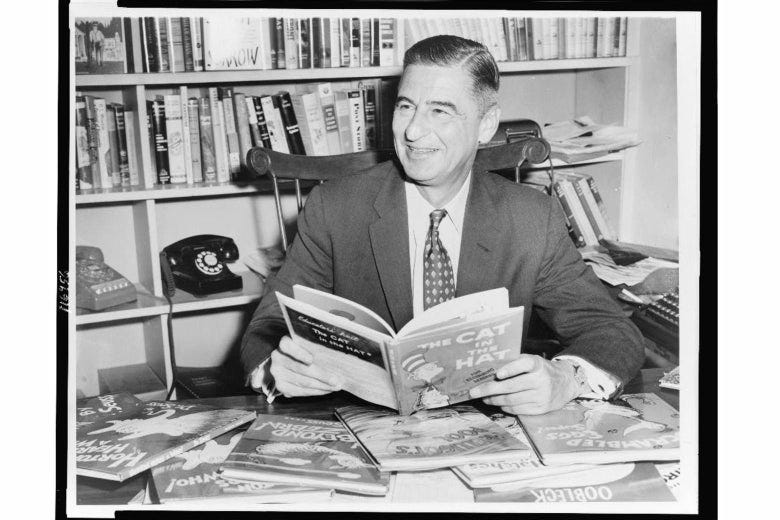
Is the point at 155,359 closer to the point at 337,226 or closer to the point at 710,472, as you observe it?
the point at 337,226

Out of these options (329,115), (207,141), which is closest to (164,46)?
(207,141)

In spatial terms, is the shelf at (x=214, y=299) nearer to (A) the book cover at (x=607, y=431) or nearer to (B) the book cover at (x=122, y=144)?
(B) the book cover at (x=122, y=144)

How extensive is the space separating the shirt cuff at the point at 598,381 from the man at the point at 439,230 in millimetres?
127

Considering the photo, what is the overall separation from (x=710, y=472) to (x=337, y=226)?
34.3 inches

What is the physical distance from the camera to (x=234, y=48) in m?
2.04

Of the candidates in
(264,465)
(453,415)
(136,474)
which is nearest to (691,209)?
(453,415)

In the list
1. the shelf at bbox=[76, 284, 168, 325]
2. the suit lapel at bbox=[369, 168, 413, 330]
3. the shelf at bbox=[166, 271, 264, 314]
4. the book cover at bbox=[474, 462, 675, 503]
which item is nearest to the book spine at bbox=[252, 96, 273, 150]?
the shelf at bbox=[166, 271, 264, 314]

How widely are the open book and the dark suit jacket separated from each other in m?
0.40

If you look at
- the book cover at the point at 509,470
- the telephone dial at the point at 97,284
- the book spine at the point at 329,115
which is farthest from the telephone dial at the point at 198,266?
the book cover at the point at 509,470

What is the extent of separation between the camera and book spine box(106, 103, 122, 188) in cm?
206

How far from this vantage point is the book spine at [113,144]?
81.1 inches

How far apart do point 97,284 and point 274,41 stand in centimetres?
88

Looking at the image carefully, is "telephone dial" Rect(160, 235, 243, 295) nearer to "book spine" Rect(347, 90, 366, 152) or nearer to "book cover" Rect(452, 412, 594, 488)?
"book spine" Rect(347, 90, 366, 152)

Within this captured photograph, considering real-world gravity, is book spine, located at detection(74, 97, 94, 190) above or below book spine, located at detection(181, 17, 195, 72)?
below
